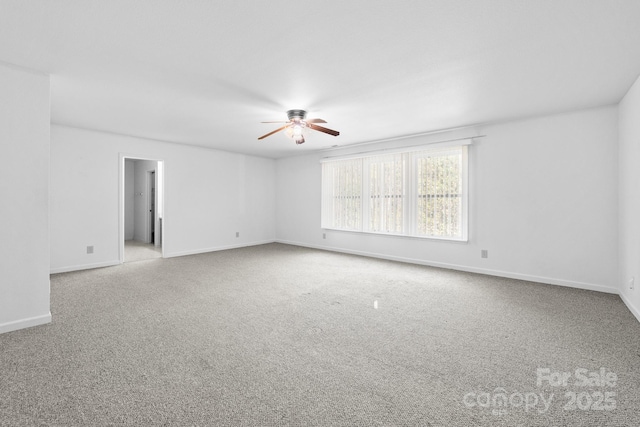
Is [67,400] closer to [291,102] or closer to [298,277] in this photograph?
[298,277]

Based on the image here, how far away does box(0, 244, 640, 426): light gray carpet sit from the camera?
154cm

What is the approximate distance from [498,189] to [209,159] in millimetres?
5711

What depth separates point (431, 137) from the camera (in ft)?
16.5

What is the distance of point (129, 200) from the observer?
8328 millimetres

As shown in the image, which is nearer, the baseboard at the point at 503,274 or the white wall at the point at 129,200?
the baseboard at the point at 503,274

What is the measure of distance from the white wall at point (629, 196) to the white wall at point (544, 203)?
17 centimetres

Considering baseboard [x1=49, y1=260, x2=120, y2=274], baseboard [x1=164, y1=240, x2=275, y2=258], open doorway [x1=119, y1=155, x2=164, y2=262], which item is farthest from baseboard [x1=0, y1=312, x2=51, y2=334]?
open doorway [x1=119, y1=155, x2=164, y2=262]

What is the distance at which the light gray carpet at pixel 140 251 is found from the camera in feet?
19.1

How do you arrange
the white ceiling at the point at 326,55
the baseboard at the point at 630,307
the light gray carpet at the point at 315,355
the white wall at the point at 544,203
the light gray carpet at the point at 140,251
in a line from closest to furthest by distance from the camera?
the light gray carpet at the point at 315,355 → the white ceiling at the point at 326,55 → the baseboard at the point at 630,307 → the white wall at the point at 544,203 → the light gray carpet at the point at 140,251

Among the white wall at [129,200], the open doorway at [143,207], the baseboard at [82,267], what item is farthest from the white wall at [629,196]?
the white wall at [129,200]

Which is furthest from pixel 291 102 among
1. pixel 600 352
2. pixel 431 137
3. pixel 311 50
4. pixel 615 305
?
pixel 615 305

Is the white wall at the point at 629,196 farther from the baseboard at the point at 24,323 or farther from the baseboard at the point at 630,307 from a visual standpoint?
the baseboard at the point at 24,323

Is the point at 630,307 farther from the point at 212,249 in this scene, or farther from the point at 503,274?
the point at 212,249

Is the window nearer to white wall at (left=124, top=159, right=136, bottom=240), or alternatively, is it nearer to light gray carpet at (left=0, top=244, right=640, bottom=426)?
light gray carpet at (left=0, top=244, right=640, bottom=426)
